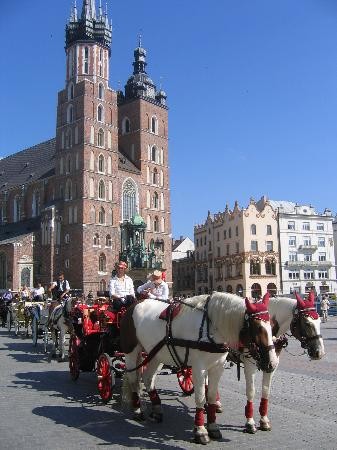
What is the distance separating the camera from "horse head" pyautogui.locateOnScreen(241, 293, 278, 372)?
551 cm

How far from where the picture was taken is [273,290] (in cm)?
6106

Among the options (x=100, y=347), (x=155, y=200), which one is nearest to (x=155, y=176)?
(x=155, y=200)

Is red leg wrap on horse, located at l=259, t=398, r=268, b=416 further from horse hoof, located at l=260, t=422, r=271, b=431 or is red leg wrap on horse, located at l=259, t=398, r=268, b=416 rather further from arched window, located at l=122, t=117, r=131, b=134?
arched window, located at l=122, t=117, r=131, b=134

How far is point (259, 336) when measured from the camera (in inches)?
219

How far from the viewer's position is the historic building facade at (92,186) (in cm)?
4969

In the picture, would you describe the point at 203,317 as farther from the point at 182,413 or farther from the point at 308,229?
the point at 308,229

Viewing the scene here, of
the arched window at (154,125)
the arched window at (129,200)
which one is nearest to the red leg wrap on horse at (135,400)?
the arched window at (129,200)

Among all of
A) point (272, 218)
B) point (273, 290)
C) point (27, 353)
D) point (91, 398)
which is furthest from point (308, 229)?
point (91, 398)

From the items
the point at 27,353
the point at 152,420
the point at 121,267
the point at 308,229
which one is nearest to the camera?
the point at 152,420

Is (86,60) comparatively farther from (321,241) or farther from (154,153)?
(321,241)

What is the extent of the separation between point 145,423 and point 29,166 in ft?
198

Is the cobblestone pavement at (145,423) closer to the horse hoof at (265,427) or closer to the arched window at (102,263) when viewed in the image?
the horse hoof at (265,427)

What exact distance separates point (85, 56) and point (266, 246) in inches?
1247

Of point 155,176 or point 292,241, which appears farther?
point 292,241
